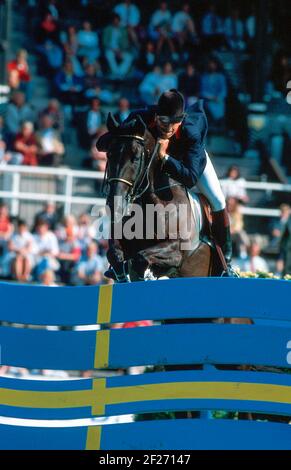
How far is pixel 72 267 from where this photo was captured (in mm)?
12781

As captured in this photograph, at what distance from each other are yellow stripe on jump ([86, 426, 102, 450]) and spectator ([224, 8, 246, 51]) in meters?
12.0

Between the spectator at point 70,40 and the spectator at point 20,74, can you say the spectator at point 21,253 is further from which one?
the spectator at point 70,40

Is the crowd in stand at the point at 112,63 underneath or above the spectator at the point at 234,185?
above

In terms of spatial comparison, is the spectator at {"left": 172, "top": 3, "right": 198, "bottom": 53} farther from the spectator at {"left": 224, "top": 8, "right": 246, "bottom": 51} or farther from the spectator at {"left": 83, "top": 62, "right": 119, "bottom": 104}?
the spectator at {"left": 83, "top": 62, "right": 119, "bottom": 104}

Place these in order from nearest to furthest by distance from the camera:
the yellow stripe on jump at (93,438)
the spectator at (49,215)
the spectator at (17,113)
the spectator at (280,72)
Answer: the yellow stripe on jump at (93,438) < the spectator at (49,215) < the spectator at (17,113) < the spectator at (280,72)

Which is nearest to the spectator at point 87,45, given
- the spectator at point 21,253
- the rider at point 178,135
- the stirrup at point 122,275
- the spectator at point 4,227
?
the spectator at point 4,227

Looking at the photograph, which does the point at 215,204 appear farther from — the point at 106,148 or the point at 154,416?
the point at 154,416

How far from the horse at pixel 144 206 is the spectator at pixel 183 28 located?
959 cm

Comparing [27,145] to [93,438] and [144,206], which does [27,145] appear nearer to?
[144,206]

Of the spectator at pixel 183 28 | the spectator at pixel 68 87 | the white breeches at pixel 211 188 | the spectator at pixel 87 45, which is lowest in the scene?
the white breeches at pixel 211 188

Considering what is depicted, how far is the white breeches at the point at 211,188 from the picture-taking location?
23.9ft

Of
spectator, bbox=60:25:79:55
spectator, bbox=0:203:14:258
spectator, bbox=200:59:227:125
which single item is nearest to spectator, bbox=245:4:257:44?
spectator, bbox=200:59:227:125

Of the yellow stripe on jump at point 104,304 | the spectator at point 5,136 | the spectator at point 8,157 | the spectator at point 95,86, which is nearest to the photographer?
the yellow stripe on jump at point 104,304
